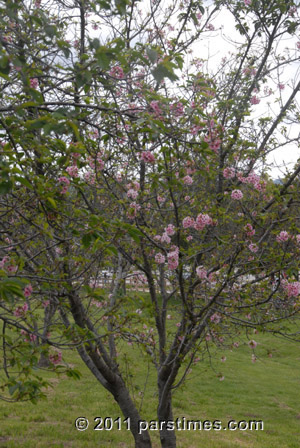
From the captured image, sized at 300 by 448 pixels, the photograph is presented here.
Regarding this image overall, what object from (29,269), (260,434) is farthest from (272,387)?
(29,269)

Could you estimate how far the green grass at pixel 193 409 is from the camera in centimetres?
735

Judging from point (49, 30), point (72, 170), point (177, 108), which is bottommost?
point (72, 170)

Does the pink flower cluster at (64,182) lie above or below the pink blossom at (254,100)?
below

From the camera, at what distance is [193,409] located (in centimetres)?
945

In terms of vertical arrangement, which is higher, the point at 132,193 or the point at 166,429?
the point at 132,193

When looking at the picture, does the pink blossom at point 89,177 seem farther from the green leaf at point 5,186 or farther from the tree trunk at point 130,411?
the green leaf at point 5,186

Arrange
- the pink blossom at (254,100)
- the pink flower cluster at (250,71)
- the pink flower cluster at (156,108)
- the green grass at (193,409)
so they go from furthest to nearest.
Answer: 1. the green grass at (193,409)
2. the pink flower cluster at (250,71)
3. the pink blossom at (254,100)
4. the pink flower cluster at (156,108)

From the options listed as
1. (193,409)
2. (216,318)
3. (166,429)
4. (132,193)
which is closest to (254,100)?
(132,193)

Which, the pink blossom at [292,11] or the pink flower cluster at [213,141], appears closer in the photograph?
the pink flower cluster at [213,141]

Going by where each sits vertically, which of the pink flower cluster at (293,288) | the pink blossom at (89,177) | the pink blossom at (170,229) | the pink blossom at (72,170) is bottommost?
the pink flower cluster at (293,288)

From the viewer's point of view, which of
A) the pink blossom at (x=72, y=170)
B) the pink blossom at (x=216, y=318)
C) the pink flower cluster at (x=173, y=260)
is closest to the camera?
the pink blossom at (x=72, y=170)

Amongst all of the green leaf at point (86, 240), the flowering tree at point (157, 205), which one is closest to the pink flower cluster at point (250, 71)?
the flowering tree at point (157, 205)

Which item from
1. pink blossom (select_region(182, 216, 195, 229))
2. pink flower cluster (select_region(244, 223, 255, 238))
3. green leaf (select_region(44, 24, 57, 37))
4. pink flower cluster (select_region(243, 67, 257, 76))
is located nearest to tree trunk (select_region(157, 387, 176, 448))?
pink blossom (select_region(182, 216, 195, 229))

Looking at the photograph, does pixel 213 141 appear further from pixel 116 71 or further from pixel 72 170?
pixel 72 170
